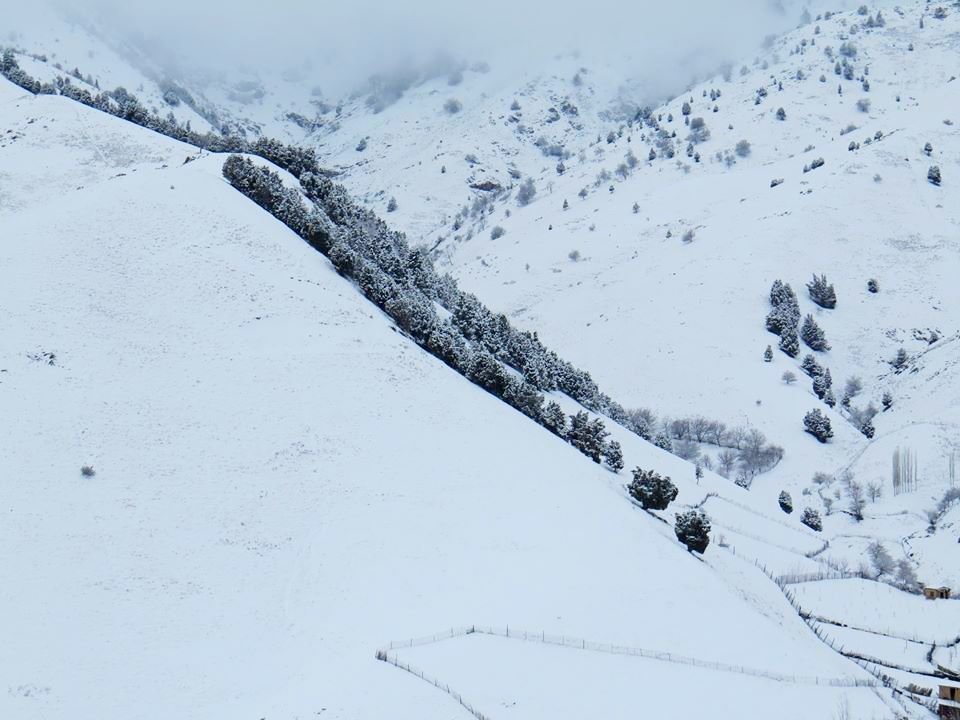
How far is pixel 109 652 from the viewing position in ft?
66.2

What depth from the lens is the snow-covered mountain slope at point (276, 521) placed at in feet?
66.3

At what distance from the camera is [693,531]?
31.1 m

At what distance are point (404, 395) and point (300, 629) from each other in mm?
12692

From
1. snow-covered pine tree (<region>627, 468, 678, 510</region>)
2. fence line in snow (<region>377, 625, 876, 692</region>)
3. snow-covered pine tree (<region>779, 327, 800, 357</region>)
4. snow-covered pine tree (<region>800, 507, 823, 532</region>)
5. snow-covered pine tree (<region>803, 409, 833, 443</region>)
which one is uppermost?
snow-covered pine tree (<region>779, 327, 800, 357</region>)

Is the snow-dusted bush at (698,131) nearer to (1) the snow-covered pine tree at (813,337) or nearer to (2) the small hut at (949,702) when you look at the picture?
(1) the snow-covered pine tree at (813,337)

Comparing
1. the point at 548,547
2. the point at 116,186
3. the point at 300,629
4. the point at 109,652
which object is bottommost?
the point at 109,652

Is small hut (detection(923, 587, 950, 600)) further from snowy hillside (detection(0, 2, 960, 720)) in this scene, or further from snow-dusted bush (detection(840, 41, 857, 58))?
snow-dusted bush (detection(840, 41, 857, 58))

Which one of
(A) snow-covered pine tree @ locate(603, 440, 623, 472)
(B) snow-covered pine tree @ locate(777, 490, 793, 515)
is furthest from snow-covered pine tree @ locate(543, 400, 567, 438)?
(B) snow-covered pine tree @ locate(777, 490, 793, 515)

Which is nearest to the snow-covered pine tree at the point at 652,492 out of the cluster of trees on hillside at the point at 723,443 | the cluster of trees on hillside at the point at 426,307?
the cluster of trees on hillside at the point at 426,307

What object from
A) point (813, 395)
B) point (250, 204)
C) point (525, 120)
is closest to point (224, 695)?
point (250, 204)

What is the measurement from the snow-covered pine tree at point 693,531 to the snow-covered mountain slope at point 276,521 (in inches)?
28.9

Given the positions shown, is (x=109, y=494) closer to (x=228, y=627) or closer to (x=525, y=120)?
(x=228, y=627)

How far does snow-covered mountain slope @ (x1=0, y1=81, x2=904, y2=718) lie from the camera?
66.3 feet

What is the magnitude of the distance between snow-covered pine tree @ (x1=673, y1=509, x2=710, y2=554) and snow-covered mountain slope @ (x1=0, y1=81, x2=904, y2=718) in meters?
0.73
